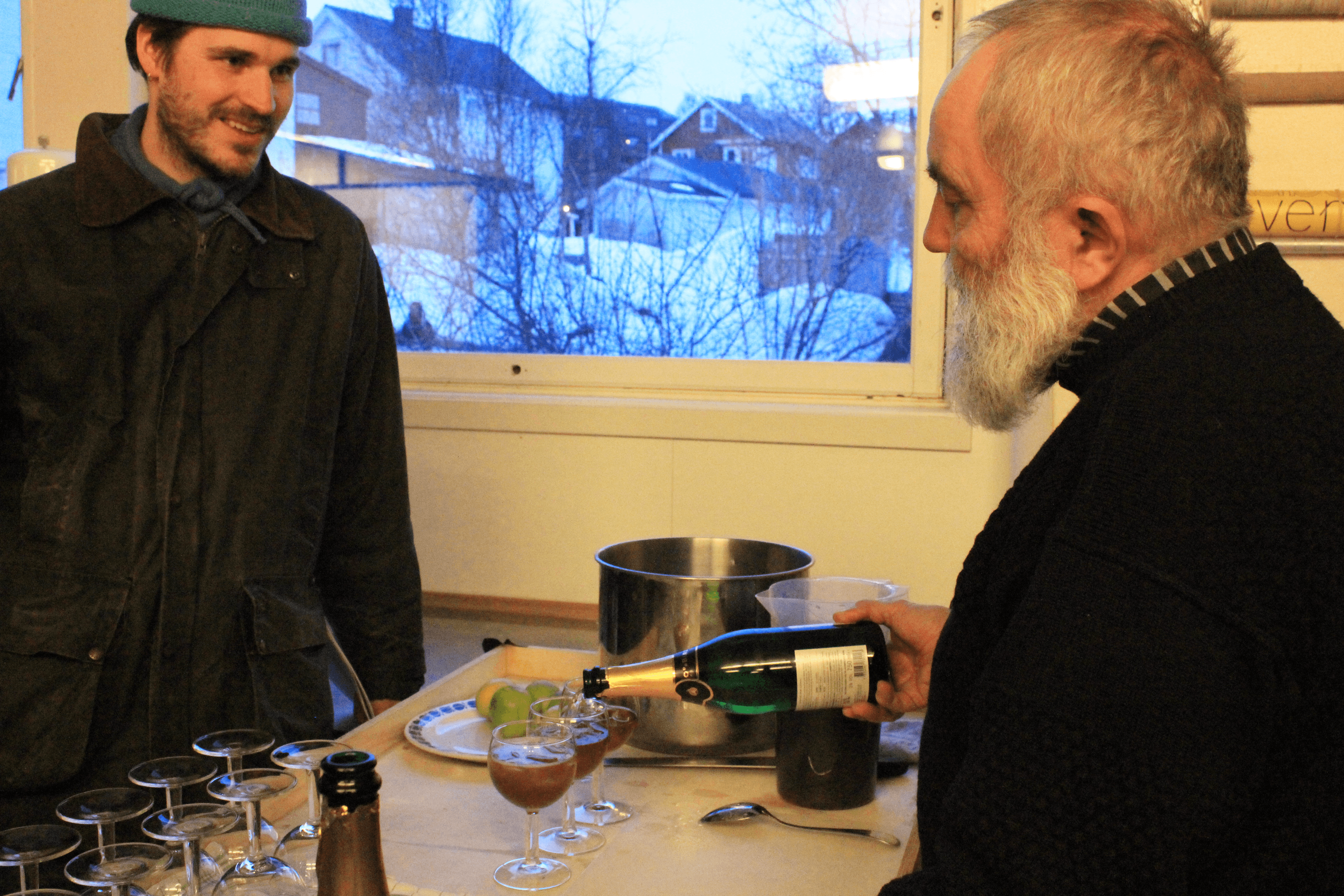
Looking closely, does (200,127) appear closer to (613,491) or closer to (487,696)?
(487,696)

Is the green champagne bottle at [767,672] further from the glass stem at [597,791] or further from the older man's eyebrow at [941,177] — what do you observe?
the older man's eyebrow at [941,177]

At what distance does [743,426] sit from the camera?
7.50 feet

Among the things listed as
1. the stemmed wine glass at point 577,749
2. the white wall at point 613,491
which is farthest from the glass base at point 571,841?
the white wall at point 613,491

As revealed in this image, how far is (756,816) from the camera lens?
115 centimetres

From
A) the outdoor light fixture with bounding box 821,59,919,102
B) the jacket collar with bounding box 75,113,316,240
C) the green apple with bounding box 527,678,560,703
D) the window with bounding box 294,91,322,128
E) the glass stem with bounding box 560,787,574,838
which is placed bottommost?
the glass stem with bounding box 560,787,574,838

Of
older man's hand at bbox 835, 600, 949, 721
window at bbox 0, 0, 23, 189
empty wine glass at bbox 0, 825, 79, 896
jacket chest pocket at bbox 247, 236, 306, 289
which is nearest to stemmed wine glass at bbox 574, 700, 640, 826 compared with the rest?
older man's hand at bbox 835, 600, 949, 721

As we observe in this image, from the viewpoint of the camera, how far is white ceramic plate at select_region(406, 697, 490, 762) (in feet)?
4.20

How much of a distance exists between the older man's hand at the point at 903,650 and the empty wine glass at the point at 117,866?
646 mm

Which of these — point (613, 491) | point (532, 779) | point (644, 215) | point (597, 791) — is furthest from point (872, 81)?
point (532, 779)

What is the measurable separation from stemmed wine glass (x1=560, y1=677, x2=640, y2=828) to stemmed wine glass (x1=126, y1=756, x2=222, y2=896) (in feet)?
1.16

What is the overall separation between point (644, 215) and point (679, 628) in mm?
1484

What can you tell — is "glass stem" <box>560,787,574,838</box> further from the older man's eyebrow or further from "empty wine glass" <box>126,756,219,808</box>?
the older man's eyebrow

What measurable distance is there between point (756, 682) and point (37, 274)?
1.09 meters

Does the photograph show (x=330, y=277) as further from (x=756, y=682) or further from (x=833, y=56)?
(x=833, y=56)
